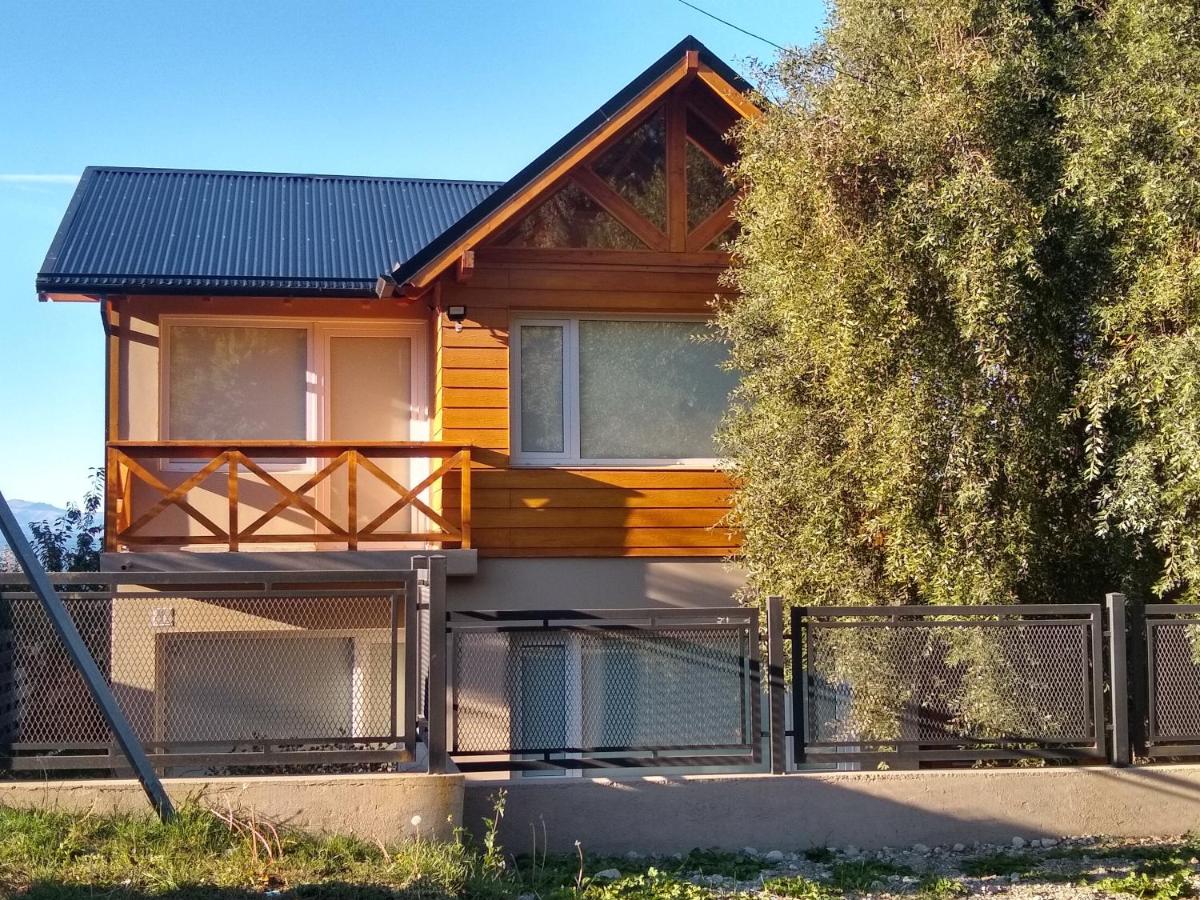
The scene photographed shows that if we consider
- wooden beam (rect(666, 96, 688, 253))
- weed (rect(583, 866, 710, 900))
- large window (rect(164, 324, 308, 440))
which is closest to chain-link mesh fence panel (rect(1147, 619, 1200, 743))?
weed (rect(583, 866, 710, 900))

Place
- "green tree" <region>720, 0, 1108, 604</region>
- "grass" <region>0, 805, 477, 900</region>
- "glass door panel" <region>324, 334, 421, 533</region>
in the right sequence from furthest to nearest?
"glass door panel" <region>324, 334, 421, 533</region>, "green tree" <region>720, 0, 1108, 604</region>, "grass" <region>0, 805, 477, 900</region>

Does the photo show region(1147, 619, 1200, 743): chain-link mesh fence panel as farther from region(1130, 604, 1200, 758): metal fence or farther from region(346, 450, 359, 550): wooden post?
region(346, 450, 359, 550): wooden post

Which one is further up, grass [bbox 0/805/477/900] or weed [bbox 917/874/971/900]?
grass [bbox 0/805/477/900]

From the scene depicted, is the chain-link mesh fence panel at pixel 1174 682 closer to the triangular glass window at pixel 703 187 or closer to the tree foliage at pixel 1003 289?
the tree foliage at pixel 1003 289

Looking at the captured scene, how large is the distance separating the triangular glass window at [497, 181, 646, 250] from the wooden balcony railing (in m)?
2.01

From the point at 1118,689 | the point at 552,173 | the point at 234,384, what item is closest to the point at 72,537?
the point at 234,384

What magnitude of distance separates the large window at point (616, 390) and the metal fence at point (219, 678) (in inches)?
148

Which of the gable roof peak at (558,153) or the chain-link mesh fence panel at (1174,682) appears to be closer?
the chain-link mesh fence panel at (1174,682)

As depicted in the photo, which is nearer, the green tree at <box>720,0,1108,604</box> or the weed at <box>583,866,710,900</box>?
the weed at <box>583,866,710,900</box>

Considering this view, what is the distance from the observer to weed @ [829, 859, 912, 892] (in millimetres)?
7262

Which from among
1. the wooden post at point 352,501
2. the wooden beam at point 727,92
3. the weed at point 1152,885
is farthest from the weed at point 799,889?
the wooden beam at point 727,92

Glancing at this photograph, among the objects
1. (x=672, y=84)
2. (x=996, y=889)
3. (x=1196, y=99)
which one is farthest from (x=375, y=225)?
(x=996, y=889)

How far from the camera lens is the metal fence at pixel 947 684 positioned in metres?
8.20

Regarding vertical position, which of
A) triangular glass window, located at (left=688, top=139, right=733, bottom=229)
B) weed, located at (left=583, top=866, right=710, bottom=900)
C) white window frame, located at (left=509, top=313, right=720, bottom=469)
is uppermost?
triangular glass window, located at (left=688, top=139, right=733, bottom=229)
